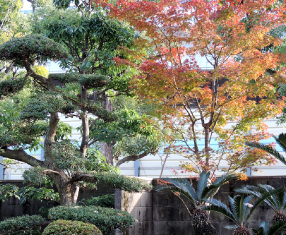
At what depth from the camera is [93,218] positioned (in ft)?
19.6

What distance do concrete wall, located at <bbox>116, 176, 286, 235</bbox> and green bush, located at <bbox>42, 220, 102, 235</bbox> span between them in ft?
7.87

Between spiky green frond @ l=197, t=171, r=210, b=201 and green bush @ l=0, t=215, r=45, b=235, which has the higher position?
spiky green frond @ l=197, t=171, r=210, b=201

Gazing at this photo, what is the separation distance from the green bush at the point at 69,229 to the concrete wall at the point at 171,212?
7.87 ft

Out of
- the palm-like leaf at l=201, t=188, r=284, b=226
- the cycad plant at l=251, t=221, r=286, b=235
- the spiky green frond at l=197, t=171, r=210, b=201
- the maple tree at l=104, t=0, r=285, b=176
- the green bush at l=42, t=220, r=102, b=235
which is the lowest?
the cycad plant at l=251, t=221, r=286, b=235

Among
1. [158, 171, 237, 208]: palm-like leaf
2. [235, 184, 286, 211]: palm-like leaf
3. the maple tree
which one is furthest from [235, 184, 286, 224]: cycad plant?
the maple tree

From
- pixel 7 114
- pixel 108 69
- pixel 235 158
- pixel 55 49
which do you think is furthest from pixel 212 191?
pixel 7 114

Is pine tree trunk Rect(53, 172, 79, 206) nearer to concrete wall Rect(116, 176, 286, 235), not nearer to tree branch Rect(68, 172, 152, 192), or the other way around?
tree branch Rect(68, 172, 152, 192)

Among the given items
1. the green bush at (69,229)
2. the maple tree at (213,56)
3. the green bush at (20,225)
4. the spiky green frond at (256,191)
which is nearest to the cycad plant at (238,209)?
the spiky green frond at (256,191)

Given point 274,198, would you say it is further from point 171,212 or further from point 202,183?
point 171,212

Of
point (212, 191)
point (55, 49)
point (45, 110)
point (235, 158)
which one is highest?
point (55, 49)

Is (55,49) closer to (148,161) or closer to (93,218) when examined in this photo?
(93,218)

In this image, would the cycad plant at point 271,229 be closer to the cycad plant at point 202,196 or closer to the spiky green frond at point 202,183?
the cycad plant at point 202,196

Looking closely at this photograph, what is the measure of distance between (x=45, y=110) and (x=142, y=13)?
292cm

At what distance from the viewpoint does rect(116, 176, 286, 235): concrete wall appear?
802 cm
